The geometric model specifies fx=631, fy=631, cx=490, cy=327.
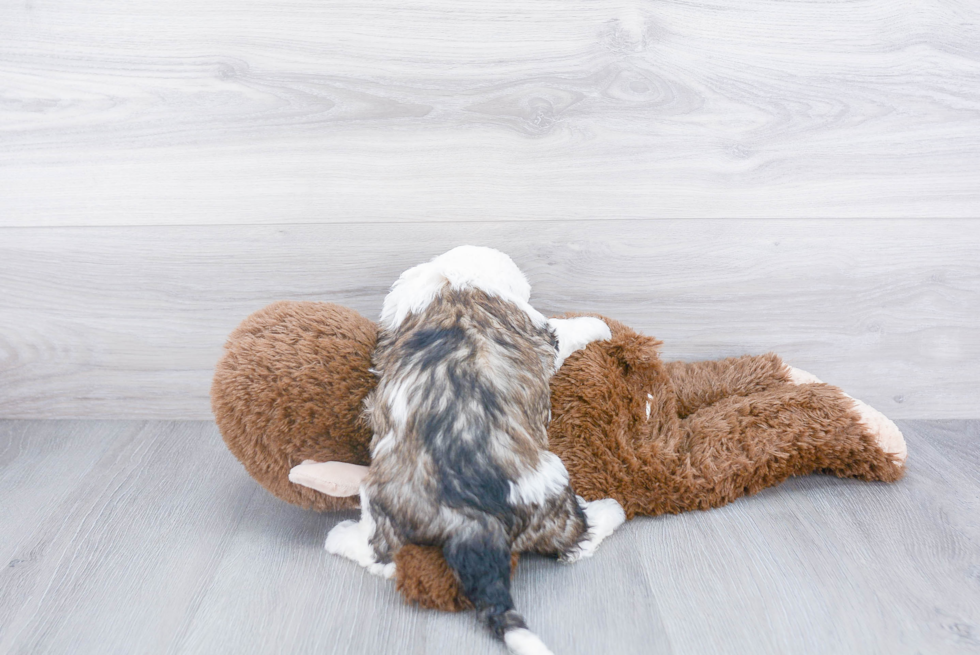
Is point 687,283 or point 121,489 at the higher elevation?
point 687,283

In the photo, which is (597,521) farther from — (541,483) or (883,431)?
(883,431)

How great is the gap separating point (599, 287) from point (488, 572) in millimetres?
771

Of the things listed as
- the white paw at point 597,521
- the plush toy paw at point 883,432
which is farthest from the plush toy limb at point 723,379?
the white paw at point 597,521

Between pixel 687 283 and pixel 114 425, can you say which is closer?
pixel 687 283

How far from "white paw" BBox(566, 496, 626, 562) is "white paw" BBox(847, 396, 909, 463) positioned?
0.56m

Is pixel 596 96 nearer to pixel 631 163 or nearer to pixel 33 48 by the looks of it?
pixel 631 163

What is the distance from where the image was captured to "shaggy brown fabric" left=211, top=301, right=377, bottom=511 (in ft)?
3.92

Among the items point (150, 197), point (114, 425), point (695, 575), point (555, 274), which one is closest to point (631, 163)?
point (555, 274)

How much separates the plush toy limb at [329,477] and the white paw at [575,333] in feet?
1.49

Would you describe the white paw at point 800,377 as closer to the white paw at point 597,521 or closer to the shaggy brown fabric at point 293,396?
the white paw at point 597,521

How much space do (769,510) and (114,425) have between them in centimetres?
161

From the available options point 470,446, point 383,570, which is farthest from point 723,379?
point 383,570

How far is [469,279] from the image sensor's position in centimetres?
120

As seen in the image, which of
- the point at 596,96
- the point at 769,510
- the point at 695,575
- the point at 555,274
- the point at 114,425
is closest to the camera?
the point at 695,575
